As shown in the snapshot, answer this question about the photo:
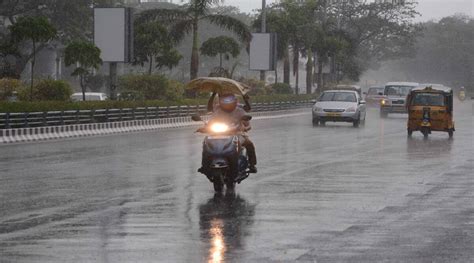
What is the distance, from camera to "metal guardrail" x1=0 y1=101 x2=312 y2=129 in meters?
35.8

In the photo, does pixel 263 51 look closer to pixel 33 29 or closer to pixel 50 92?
pixel 50 92

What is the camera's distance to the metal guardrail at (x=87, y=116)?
35844mm

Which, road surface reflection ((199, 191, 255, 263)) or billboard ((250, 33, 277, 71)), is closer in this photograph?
road surface reflection ((199, 191, 255, 263))

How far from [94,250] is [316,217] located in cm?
400

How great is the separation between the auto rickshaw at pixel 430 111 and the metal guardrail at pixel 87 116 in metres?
8.42

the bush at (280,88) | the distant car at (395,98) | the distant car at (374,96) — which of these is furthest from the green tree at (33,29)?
the distant car at (374,96)

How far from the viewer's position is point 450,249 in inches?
445

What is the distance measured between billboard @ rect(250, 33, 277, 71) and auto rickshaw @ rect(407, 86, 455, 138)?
108 ft

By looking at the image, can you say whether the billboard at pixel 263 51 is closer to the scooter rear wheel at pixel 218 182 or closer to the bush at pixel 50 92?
the bush at pixel 50 92

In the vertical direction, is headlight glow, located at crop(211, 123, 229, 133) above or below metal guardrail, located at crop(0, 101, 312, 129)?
above

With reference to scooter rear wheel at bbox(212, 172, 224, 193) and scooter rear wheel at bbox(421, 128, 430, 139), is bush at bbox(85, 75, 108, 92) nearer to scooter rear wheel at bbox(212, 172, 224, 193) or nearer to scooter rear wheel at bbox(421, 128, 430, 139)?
scooter rear wheel at bbox(421, 128, 430, 139)

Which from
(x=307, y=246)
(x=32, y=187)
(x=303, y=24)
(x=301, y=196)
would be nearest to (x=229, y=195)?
(x=301, y=196)

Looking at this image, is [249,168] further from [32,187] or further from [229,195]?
[32,187]

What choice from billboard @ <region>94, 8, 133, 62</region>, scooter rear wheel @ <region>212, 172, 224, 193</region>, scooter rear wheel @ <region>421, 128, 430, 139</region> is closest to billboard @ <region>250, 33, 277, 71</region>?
billboard @ <region>94, 8, 133, 62</region>
